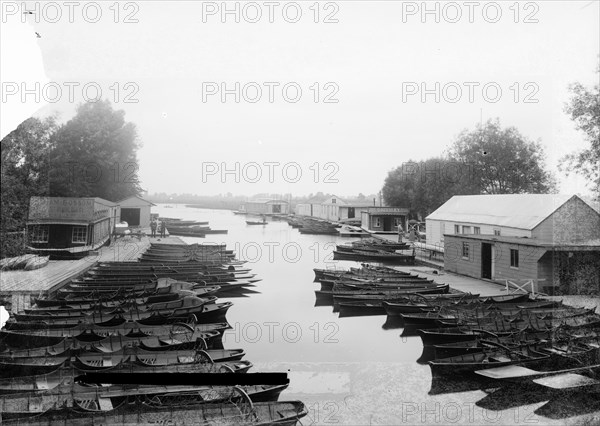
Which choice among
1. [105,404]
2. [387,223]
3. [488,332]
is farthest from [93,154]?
[488,332]

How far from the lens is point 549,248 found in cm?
1585

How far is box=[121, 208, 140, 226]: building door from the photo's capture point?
35000 mm

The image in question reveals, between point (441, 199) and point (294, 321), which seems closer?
point (294, 321)

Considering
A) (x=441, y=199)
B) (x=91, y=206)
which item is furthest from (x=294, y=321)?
(x=441, y=199)

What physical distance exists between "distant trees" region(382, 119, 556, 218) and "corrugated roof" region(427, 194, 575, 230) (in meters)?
10.2

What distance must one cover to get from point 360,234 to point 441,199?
7.47 metres

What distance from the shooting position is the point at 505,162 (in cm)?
3891

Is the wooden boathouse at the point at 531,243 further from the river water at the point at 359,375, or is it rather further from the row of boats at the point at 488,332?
the river water at the point at 359,375

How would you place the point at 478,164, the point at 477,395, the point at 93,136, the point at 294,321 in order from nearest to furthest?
the point at 477,395 → the point at 294,321 → the point at 93,136 → the point at 478,164

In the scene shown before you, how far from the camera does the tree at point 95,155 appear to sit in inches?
1198

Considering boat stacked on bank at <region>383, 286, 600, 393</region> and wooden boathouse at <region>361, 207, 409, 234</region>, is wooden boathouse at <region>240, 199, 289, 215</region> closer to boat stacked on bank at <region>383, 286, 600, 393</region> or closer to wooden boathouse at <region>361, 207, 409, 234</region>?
wooden boathouse at <region>361, 207, 409, 234</region>

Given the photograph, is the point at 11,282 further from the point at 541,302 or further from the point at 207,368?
the point at 541,302

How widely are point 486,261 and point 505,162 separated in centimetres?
2213

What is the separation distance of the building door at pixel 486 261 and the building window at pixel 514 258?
1605 millimetres
